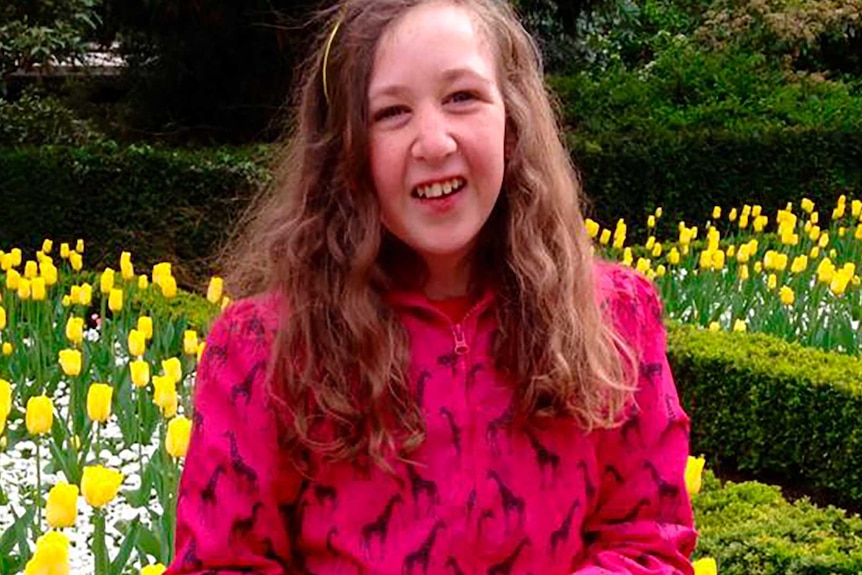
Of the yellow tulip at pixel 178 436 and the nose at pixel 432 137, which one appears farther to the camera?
the yellow tulip at pixel 178 436

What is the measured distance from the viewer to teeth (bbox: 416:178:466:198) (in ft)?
5.39

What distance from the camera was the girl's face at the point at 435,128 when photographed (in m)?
1.63

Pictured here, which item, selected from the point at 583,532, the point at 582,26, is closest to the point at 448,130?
the point at 583,532

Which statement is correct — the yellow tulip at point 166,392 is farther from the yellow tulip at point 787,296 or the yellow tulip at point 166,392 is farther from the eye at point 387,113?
the yellow tulip at point 787,296

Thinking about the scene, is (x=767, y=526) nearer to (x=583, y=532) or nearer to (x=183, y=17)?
(x=583, y=532)

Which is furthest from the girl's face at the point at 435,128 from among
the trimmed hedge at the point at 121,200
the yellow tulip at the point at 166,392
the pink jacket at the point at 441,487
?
the trimmed hedge at the point at 121,200

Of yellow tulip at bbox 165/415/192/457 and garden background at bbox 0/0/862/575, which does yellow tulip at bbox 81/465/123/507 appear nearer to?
garden background at bbox 0/0/862/575

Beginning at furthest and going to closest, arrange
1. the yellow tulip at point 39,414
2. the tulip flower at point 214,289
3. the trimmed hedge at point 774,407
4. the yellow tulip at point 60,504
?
the trimmed hedge at point 774,407
the tulip flower at point 214,289
the yellow tulip at point 39,414
the yellow tulip at point 60,504

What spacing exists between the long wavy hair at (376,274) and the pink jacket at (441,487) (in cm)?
3

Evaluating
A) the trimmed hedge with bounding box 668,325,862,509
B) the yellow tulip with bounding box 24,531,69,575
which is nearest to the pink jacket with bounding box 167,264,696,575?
the yellow tulip with bounding box 24,531,69,575

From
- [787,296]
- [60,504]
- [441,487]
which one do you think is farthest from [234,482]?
[787,296]

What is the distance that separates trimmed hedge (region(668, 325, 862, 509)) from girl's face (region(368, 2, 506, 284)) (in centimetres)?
A: 331

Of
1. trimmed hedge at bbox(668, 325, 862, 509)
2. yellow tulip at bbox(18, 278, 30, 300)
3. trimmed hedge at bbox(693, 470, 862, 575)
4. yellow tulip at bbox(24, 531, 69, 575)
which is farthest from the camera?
yellow tulip at bbox(18, 278, 30, 300)

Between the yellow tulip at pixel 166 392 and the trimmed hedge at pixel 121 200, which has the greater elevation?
the yellow tulip at pixel 166 392
